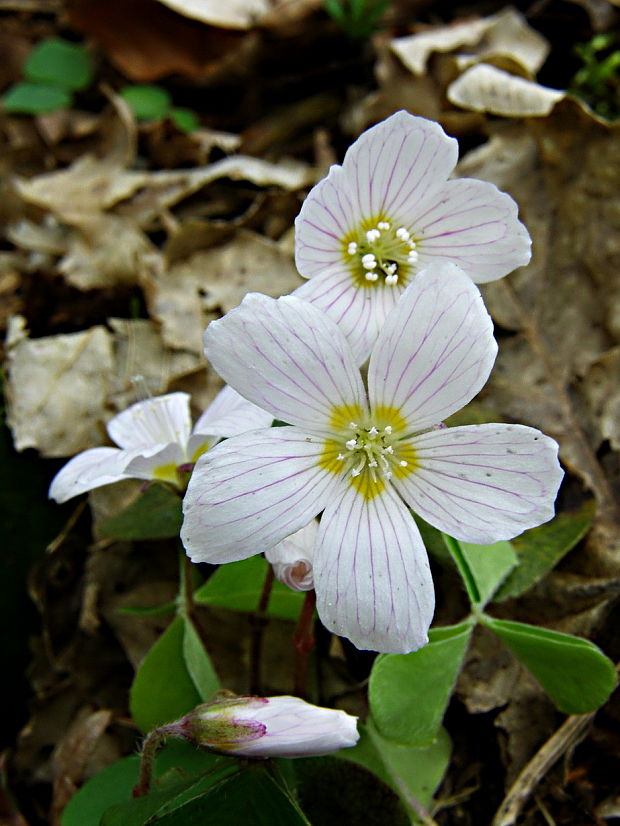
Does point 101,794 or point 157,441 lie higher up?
point 157,441

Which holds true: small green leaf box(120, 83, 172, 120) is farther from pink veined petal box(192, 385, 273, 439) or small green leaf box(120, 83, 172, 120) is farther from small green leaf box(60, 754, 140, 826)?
small green leaf box(60, 754, 140, 826)

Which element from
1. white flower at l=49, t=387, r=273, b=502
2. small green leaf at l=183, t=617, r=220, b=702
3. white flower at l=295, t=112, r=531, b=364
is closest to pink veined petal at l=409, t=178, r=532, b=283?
white flower at l=295, t=112, r=531, b=364

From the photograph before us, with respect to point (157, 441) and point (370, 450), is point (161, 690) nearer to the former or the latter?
point (157, 441)

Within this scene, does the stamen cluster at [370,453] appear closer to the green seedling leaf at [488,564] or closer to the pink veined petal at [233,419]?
Result: the pink veined petal at [233,419]

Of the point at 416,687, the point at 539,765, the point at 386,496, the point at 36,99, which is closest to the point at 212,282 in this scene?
the point at 36,99

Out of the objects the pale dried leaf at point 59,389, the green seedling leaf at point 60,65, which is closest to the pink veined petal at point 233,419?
the pale dried leaf at point 59,389

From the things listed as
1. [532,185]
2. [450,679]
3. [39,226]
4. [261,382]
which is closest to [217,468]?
[261,382]
